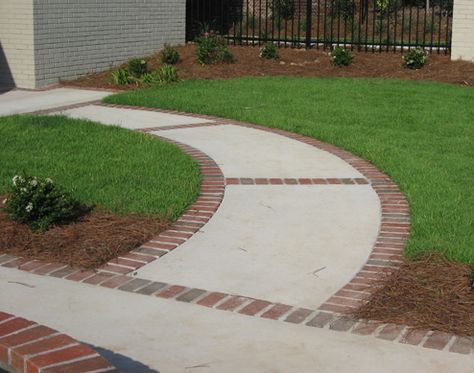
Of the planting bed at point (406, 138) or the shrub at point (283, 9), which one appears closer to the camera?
the planting bed at point (406, 138)

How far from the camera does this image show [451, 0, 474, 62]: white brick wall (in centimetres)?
1684

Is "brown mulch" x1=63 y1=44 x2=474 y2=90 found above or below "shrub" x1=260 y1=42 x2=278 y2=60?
below

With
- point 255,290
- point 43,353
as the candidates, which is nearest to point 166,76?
point 255,290

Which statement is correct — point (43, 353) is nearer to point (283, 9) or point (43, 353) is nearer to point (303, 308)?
point (303, 308)

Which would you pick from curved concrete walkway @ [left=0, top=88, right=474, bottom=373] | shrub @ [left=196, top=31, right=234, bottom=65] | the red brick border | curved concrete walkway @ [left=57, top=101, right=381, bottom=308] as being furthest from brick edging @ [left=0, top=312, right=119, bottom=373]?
shrub @ [left=196, top=31, right=234, bottom=65]

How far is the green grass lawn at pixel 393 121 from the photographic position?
22.6ft

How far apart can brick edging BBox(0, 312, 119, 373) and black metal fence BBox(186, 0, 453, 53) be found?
48.7 ft

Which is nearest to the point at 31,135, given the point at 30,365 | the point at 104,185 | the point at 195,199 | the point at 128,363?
the point at 104,185

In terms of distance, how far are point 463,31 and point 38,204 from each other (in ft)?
40.3

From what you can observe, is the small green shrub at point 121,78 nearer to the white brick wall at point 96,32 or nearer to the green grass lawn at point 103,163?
the white brick wall at point 96,32

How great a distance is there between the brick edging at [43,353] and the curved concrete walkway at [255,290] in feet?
2.80

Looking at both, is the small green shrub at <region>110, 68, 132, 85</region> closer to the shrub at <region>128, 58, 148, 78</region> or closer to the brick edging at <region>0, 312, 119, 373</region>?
the shrub at <region>128, 58, 148, 78</region>

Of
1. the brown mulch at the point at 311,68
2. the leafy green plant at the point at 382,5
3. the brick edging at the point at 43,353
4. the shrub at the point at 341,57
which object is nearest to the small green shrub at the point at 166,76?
the brown mulch at the point at 311,68

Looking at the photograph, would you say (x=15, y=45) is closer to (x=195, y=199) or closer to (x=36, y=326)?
(x=195, y=199)
